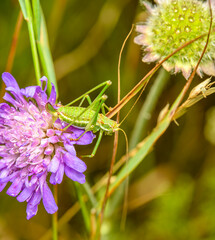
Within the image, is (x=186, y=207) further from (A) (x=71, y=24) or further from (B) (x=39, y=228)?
(A) (x=71, y=24)

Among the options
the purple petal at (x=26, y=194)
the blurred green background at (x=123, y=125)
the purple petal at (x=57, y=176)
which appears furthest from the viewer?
the blurred green background at (x=123, y=125)

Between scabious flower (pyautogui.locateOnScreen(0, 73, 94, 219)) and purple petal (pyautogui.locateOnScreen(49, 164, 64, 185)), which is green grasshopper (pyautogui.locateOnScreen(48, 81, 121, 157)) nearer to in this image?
scabious flower (pyautogui.locateOnScreen(0, 73, 94, 219))

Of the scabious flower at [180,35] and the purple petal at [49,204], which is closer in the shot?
the purple petal at [49,204]

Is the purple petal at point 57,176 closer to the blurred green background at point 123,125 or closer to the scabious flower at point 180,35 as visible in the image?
the scabious flower at point 180,35

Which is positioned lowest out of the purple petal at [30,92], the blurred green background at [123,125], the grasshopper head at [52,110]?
the blurred green background at [123,125]

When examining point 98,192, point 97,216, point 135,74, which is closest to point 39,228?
point 98,192

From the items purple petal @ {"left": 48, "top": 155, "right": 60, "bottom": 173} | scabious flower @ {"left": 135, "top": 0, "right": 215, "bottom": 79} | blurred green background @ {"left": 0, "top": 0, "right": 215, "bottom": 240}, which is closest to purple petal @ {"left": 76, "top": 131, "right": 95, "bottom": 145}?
purple petal @ {"left": 48, "top": 155, "right": 60, "bottom": 173}

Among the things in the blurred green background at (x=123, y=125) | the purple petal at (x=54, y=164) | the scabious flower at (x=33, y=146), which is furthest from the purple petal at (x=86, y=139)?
the blurred green background at (x=123, y=125)
